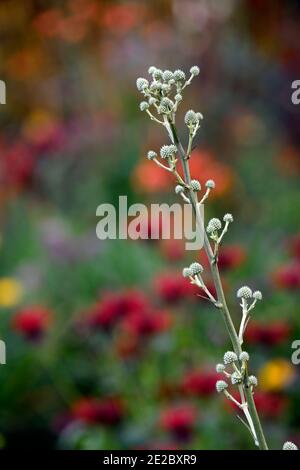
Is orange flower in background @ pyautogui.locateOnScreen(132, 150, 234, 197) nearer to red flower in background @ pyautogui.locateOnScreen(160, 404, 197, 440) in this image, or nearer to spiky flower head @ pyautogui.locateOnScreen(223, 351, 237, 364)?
red flower in background @ pyautogui.locateOnScreen(160, 404, 197, 440)

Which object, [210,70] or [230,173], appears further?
[210,70]

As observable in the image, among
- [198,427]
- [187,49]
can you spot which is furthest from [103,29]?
[198,427]

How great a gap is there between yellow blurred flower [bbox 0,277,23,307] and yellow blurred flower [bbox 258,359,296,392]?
125cm

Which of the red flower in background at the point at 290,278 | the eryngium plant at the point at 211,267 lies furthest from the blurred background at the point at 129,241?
the eryngium plant at the point at 211,267

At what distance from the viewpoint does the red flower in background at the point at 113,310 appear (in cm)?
279

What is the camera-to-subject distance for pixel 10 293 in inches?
150

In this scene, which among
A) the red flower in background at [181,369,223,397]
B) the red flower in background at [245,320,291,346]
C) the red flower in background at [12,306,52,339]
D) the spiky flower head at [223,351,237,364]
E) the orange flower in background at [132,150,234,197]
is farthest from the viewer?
the orange flower in background at [132,150,234,197]

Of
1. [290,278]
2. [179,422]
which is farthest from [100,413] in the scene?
[290,278]

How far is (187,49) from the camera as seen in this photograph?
6770mm

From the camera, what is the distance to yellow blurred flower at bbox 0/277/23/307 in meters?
3.76

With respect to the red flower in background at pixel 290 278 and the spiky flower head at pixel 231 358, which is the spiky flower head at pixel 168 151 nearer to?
the spiky flower head at pixel 231 358

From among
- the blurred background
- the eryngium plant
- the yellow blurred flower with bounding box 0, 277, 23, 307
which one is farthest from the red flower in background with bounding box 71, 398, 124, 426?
the eryngium plant

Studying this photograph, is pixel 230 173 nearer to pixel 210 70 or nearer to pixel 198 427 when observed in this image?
pixel 210 70
